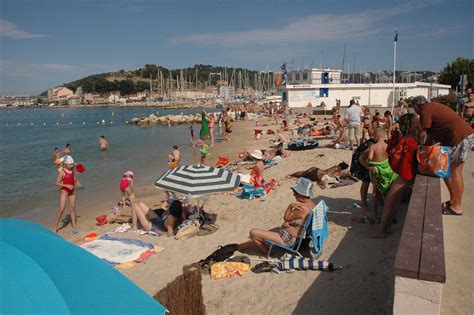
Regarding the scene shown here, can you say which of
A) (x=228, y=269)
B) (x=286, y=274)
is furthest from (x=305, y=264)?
(x=228, y=269)

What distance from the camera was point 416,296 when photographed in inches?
94.7

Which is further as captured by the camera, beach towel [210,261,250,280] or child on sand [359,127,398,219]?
child on sand [359,127,398,219]

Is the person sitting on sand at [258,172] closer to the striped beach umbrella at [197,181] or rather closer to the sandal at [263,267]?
the striped beach umbrella at [197,181]

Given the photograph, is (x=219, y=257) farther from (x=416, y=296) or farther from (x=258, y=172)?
(x=258, y=172)

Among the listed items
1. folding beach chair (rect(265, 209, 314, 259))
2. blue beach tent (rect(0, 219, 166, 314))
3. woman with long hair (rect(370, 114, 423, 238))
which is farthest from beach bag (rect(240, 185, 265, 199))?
blue beach tent (rect(0, 219, 166, 314))

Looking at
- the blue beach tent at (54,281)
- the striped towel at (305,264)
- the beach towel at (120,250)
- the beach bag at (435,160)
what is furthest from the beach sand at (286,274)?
the blue beach tent at (54,281)

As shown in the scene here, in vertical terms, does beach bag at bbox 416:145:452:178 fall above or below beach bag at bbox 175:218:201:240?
above

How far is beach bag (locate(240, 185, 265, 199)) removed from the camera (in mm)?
9141

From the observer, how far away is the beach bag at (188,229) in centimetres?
690

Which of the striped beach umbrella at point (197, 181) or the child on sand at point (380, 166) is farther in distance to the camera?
the striped beach umbrella at point (197, 181)

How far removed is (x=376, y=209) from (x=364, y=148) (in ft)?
3.69

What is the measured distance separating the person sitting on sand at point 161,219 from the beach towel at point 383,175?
375cm

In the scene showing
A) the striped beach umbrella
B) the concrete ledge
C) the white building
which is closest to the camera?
the concrete ledge

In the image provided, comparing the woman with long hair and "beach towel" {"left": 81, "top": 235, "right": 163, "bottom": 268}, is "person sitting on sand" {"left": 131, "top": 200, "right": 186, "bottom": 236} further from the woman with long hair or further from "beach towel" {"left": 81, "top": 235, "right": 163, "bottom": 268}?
the woman with long hair
